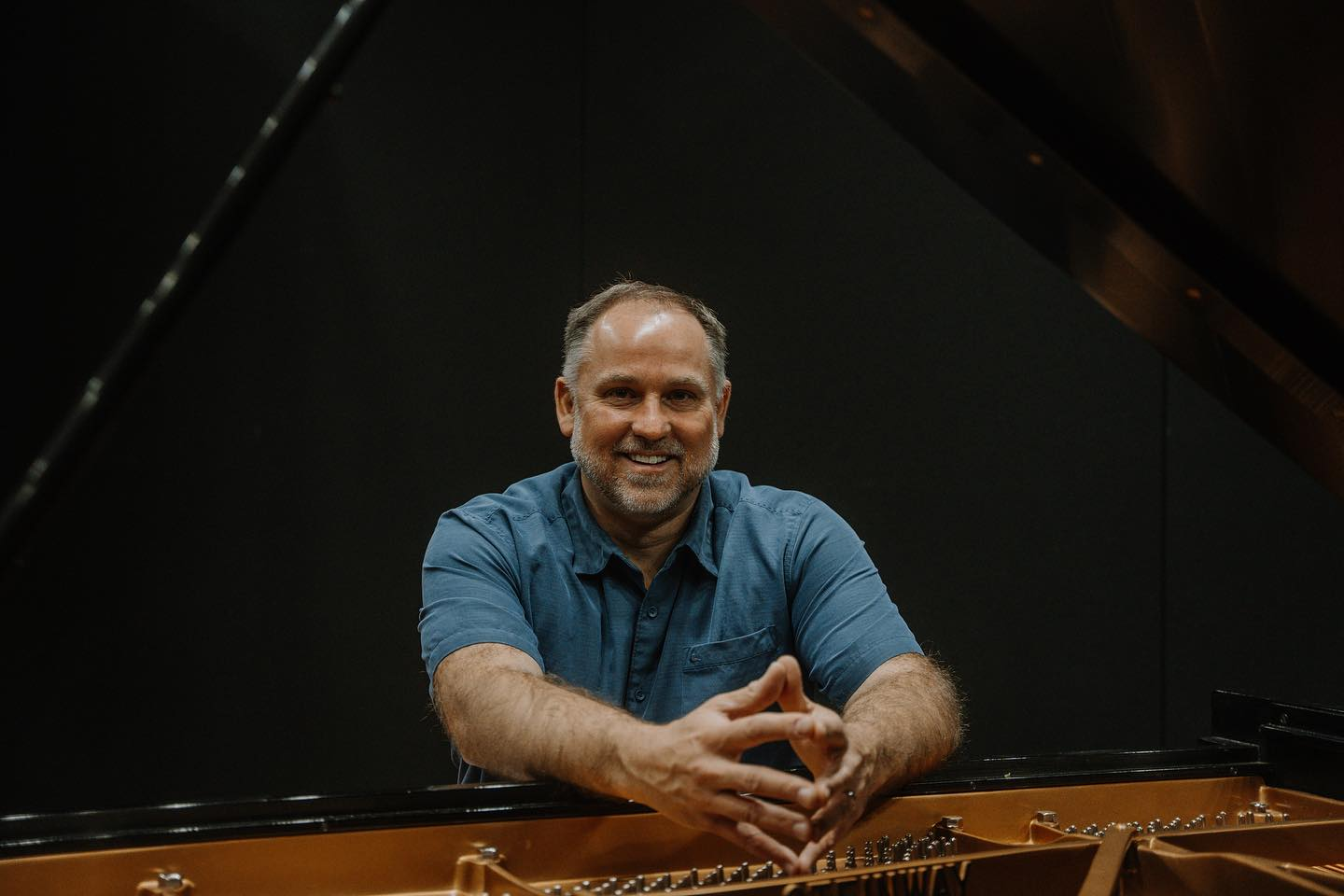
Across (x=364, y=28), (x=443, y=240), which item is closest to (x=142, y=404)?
(x=443, y=240)

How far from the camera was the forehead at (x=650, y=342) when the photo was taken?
2016mm

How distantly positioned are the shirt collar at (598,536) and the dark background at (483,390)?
3.86ft

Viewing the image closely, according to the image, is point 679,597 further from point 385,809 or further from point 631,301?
point 385,809

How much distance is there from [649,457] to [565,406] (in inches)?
10.4

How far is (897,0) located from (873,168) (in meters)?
2.44

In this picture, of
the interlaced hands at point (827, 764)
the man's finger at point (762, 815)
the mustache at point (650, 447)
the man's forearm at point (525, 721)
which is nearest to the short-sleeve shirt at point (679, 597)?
the mustache at point (650, 447)

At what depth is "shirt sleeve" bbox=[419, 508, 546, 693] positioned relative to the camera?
66.4 inches

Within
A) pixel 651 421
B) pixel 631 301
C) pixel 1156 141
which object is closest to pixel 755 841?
pixel 1156 141

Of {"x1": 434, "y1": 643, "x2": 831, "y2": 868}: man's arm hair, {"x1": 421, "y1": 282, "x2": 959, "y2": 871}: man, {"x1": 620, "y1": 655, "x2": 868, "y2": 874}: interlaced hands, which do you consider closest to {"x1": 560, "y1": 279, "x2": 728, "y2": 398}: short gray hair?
{"x1": 421, "y1": 282, "x2": 959, "y2": 871}: man

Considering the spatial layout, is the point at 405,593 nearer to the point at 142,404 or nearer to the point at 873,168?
the point at 142,404

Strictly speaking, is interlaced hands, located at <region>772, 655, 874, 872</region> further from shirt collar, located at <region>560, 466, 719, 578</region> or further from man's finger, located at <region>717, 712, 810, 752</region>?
shirt collar, located at <region>560, 466, 719, 578</region>

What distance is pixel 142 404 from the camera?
2906 mm

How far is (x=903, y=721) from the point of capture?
1.43m

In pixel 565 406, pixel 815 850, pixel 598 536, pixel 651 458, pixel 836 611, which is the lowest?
pixel 815 850
